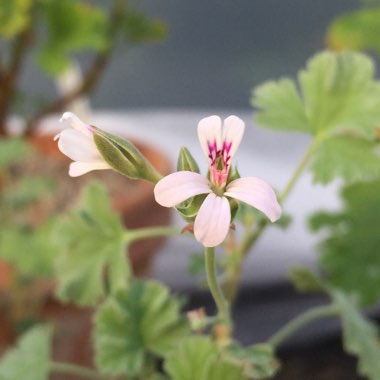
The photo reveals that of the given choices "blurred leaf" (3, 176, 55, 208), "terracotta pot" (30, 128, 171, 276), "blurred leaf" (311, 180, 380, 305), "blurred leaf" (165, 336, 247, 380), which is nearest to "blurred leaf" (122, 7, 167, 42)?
"terracotta pot" (30, 128, 171, 276)

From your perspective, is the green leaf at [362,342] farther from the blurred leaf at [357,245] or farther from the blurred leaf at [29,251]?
the blurred leaf at [29,251]

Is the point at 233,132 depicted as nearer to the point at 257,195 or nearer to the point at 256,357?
the point at 257,195

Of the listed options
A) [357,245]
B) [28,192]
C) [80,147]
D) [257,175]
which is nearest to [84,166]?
[80,147]

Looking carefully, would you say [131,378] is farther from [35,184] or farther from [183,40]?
[183,40]

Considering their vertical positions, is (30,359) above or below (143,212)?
below

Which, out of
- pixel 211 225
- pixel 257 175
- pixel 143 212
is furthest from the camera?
pixel 257 175

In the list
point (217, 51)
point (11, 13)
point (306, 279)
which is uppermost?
point (217, 51)

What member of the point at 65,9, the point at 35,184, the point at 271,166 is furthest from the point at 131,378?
the point at 271,166
